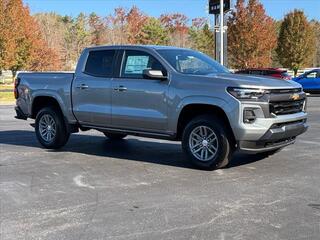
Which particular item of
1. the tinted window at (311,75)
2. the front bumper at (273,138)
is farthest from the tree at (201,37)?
the front bumper at (273,138)

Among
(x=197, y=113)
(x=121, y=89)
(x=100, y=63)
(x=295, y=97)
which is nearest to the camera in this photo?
(x=295, y=97)

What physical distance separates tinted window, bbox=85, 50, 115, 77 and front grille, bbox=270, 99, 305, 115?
2930 millimetres

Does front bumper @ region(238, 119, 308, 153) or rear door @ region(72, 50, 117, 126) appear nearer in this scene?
front bumper @ region(238, 119, 308, 153)

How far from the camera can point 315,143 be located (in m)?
10.4

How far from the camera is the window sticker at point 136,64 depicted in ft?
28.1

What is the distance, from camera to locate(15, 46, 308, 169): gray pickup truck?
7410 mm

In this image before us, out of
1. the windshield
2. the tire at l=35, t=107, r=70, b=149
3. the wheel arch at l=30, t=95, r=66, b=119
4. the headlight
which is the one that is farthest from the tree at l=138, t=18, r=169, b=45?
the headlight

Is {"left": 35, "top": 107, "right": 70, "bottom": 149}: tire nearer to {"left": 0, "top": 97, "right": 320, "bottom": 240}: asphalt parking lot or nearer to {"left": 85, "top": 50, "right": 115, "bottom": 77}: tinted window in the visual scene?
{"left": 0, "top": 97, "right": 320, "bottom": 240}: asphalt parking lot

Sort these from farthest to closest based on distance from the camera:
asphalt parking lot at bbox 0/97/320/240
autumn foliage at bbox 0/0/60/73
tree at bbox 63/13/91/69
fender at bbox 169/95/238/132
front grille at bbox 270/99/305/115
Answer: tree at bbox 63/13/91/69 → autumn foliage at bbox 0/0/60/73 → front grille at bbox 270/99/305/115 → fender at bbox 169/95/238/132 → asphalt parking lot at bbox 0/97/320/240

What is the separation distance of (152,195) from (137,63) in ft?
9.78

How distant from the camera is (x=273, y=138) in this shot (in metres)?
7.50

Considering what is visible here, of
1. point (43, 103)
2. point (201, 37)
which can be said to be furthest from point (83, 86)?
point (201, 37)

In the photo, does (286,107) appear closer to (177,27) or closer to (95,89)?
(95,89)

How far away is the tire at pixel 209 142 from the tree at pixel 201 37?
147 ft
